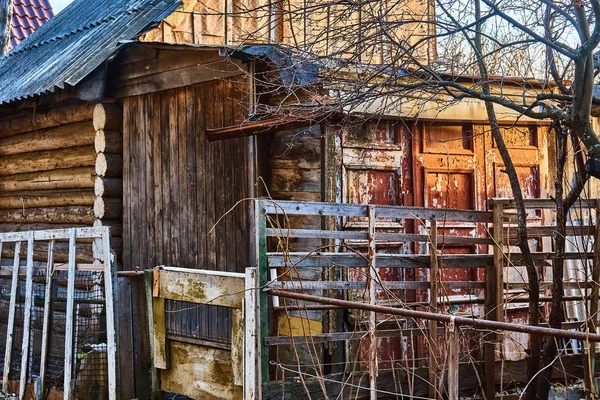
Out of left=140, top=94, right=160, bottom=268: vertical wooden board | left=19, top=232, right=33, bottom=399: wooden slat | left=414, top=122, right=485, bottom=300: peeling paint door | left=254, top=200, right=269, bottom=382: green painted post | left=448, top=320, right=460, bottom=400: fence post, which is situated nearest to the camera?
left=448, top=320, right=460, bottom=400: fence post

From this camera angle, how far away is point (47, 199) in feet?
33.6

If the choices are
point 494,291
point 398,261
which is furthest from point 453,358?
point 494,291

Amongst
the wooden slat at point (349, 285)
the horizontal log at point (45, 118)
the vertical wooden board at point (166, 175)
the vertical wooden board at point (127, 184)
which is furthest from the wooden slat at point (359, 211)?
the horizontal log at point (45, 118)

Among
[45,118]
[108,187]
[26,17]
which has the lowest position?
[108,187]

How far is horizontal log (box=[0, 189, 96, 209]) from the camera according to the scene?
942 centimetres

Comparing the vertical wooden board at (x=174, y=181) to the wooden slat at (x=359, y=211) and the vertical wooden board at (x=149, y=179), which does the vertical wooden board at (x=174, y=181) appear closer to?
the vertical wooden board at (x=149, y=179)

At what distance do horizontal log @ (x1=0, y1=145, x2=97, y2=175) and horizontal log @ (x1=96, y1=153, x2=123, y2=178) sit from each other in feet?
0.95

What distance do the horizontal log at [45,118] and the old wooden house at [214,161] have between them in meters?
0.04

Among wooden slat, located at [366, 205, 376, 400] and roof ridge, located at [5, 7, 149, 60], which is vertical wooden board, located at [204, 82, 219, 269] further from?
wooden slat, located at [366, 205, 376, 400]

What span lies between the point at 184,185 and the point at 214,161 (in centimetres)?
55

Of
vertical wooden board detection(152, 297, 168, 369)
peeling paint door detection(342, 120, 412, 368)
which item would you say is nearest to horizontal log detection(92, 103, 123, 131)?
peeling paint door detection(342, 120, 412, 368)

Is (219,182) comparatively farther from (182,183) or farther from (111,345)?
(111,345)

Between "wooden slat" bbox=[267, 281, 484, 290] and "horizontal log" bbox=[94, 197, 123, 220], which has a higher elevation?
"horizontal log" bbox=[94, 197, 123, 220]

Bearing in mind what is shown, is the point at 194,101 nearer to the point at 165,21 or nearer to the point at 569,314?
the point at 165,21
